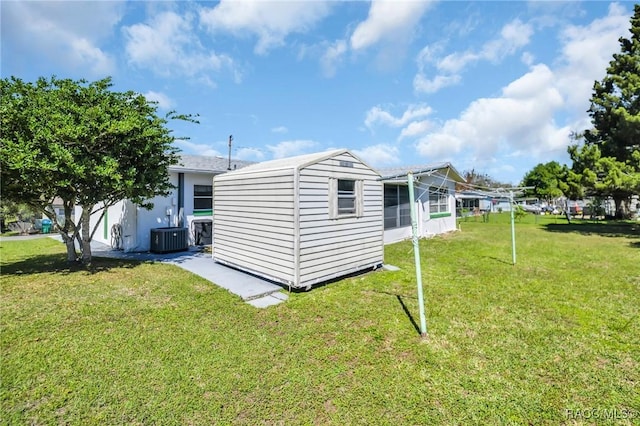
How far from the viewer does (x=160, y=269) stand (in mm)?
7562

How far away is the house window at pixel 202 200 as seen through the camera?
11434 millimetres

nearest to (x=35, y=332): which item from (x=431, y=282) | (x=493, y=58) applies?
(x=431, y=282)

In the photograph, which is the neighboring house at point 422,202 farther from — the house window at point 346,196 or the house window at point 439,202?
the house window at point 346,196

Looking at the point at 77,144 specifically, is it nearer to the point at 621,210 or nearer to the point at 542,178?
the point at 621,210

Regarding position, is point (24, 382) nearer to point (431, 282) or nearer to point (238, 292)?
point (238, 292)

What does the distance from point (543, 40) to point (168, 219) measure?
13415 mm

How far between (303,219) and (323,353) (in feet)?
8.77

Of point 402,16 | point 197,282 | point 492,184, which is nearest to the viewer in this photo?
point 197,282

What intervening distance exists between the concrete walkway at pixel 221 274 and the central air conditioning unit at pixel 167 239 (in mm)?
191

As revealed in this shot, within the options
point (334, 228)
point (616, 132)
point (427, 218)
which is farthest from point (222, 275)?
point (616, 132)

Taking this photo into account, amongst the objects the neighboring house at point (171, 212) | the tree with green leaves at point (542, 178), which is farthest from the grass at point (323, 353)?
the tree with green leaves at point (542, 178)

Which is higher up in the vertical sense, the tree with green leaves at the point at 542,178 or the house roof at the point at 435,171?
the tree with green leaves at the point at 542,178

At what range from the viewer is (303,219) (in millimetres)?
5754

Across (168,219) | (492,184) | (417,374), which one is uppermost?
(492,184)
